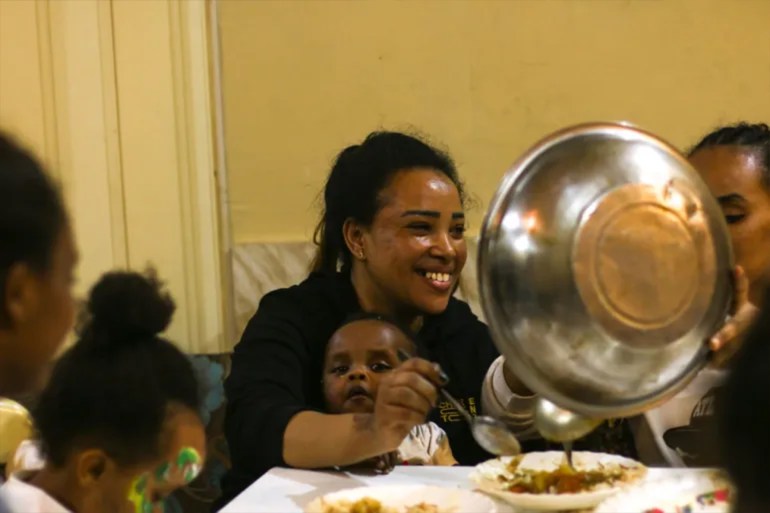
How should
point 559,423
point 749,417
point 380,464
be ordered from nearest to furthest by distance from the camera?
point 749,417 → point 559,423 → point 380,464

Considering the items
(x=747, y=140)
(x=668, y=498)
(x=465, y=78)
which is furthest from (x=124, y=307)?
(x=465, y=78)

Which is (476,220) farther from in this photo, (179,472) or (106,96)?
(179,472)

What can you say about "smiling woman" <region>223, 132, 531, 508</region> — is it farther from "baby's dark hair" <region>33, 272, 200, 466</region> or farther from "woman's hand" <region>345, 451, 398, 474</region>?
"baby's dark hair" <region>33, 272, 200, 466</region>

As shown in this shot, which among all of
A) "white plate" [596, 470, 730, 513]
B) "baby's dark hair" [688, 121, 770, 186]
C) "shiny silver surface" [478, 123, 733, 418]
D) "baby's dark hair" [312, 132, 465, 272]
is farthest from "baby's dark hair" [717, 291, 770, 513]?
"baby's dark hair" [312, 132, 465, 272]

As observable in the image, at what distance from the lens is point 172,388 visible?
2.78ft

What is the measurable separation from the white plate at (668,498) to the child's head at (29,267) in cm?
50

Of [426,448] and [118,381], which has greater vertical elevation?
[118,381]

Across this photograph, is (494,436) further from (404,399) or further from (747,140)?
(747,140)

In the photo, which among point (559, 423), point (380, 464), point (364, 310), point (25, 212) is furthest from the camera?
point (364, 310)

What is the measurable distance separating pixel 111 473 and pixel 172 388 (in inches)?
4.0

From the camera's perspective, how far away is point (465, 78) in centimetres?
169

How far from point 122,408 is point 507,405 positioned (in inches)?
20.3

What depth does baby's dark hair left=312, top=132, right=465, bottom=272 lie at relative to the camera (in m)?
1.22

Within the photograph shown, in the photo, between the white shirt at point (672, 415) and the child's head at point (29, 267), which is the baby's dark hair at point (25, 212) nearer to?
the child's head at point (29, 267)
